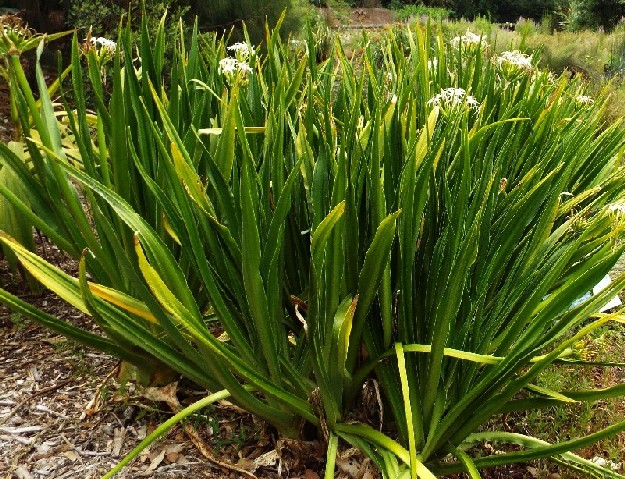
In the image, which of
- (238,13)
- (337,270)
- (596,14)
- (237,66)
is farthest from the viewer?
(596,14)

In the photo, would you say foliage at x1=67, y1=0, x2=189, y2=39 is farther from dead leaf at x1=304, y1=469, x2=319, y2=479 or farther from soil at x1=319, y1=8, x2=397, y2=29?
soil at x1=319, y1=8, x2=397, y2=29

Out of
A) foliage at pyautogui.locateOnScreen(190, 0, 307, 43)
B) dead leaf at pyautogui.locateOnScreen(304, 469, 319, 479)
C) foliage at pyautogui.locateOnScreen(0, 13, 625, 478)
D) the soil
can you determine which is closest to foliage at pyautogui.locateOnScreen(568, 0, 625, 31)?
the soil

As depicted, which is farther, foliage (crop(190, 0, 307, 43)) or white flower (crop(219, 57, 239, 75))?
foliage (crop(190, 0, 307, 43))

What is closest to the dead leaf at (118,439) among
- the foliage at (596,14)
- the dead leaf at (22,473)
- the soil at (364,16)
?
the dead leaf at (22,473)

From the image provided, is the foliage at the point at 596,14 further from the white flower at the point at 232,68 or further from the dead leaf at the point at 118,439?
the dead leaf at the point at 118,439

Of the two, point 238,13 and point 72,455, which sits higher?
point 238,13

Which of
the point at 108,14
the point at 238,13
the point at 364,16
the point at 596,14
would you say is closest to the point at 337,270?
the point at 108,14

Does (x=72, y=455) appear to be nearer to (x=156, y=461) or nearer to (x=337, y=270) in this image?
(x=156, y=461)

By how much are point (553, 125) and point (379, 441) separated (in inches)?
53.3

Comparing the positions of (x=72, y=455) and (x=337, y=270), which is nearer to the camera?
(x=337, y=270)

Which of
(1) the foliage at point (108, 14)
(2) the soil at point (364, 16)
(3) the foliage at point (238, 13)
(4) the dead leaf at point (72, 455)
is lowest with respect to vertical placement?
(2) the soil at point (364, 16)

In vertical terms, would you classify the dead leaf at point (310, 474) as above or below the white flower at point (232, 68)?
below

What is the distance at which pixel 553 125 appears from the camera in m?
2.17

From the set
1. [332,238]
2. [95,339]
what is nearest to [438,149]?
[332,238]
